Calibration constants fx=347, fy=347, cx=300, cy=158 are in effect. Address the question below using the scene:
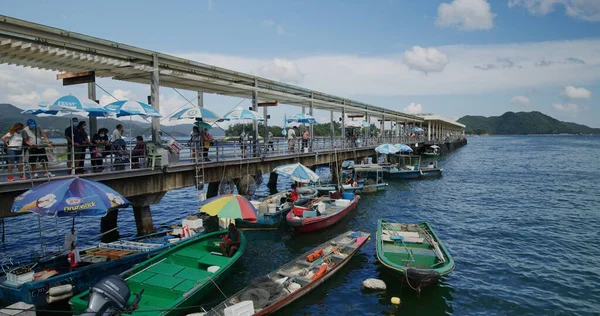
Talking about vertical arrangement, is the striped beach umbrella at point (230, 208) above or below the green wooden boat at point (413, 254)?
above

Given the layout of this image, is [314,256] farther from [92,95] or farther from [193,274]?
[92,95]

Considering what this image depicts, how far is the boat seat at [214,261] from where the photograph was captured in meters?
11.5

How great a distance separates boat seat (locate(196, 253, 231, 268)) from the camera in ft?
37.8

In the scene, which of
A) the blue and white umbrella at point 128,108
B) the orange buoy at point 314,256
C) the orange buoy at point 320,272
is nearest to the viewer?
the orange buoy at point 320,272

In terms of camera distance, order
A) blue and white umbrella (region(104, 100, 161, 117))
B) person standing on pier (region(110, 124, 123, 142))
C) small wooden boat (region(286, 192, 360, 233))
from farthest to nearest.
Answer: small wooden boat (region(286, 192, 360, 233)) < person standing on pier (region(110, 124, 123, 142)) < blue and white umbrella (region(104, 100, 161, 117))

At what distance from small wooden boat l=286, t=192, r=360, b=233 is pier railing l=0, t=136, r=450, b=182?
526 centimetres

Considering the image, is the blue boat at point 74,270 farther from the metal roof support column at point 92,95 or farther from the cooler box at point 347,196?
the cooler box at point 347,196

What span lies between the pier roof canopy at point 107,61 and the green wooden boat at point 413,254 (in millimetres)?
12554

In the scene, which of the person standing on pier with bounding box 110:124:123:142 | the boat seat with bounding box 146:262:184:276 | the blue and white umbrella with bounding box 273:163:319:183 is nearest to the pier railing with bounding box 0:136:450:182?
the person standing on pier with bounding box 110:124:123:142

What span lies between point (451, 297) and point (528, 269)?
4.88 metres

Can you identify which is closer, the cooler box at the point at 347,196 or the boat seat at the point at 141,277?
the boat seat at the point at 141,277

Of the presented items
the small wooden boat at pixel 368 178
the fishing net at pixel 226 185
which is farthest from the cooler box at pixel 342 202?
the small wooden boat at pixel 368 178

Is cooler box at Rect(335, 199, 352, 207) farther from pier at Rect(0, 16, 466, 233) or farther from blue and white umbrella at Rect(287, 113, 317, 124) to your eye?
blue and white umbrella at Rect(287, 113, 317, 124)

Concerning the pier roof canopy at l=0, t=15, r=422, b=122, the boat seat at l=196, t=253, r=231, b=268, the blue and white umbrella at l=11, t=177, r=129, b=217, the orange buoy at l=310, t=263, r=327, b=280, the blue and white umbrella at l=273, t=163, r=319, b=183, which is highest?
the pier roof canopy at l=0, t=15, r=422, b=122
